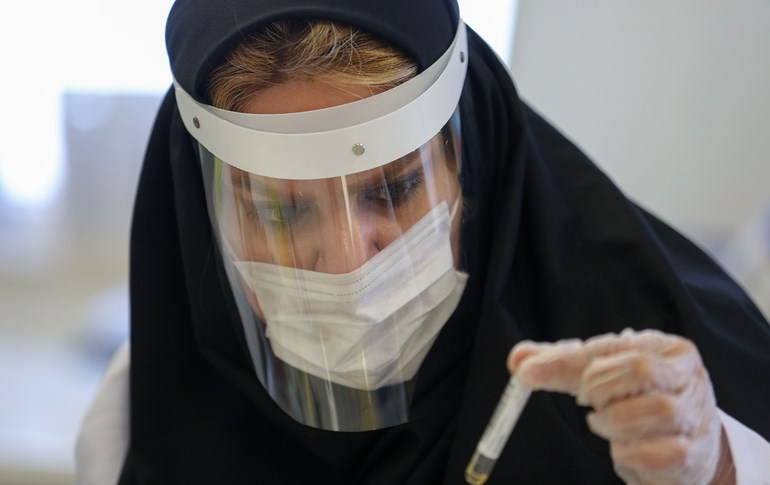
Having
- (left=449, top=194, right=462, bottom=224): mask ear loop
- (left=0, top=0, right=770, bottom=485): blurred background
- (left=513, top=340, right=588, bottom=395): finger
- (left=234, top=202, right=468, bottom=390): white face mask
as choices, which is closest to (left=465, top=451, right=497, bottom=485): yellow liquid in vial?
(left=513, top=340, right=588, bottom=395): finger

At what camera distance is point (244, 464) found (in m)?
1.05

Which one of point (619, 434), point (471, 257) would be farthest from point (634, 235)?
point (619, 434)

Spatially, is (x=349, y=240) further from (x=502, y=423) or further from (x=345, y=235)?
(x=502, y=423)

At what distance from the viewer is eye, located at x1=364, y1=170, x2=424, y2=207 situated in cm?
78

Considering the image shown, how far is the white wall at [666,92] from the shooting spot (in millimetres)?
1391

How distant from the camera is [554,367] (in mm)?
573

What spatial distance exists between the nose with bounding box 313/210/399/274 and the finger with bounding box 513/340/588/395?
258mm

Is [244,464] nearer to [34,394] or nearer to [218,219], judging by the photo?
[218,219]

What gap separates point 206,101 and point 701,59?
42.8 inches

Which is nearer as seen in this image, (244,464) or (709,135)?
(244,464)

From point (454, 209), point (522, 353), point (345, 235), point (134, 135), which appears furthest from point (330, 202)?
point (134, 135)

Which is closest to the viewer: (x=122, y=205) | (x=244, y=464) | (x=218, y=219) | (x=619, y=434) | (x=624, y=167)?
(x=619, y=434)

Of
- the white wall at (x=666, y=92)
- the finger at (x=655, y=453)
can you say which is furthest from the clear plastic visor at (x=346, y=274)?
the white wall at (x=666, y=92)

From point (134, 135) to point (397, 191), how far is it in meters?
1.18
